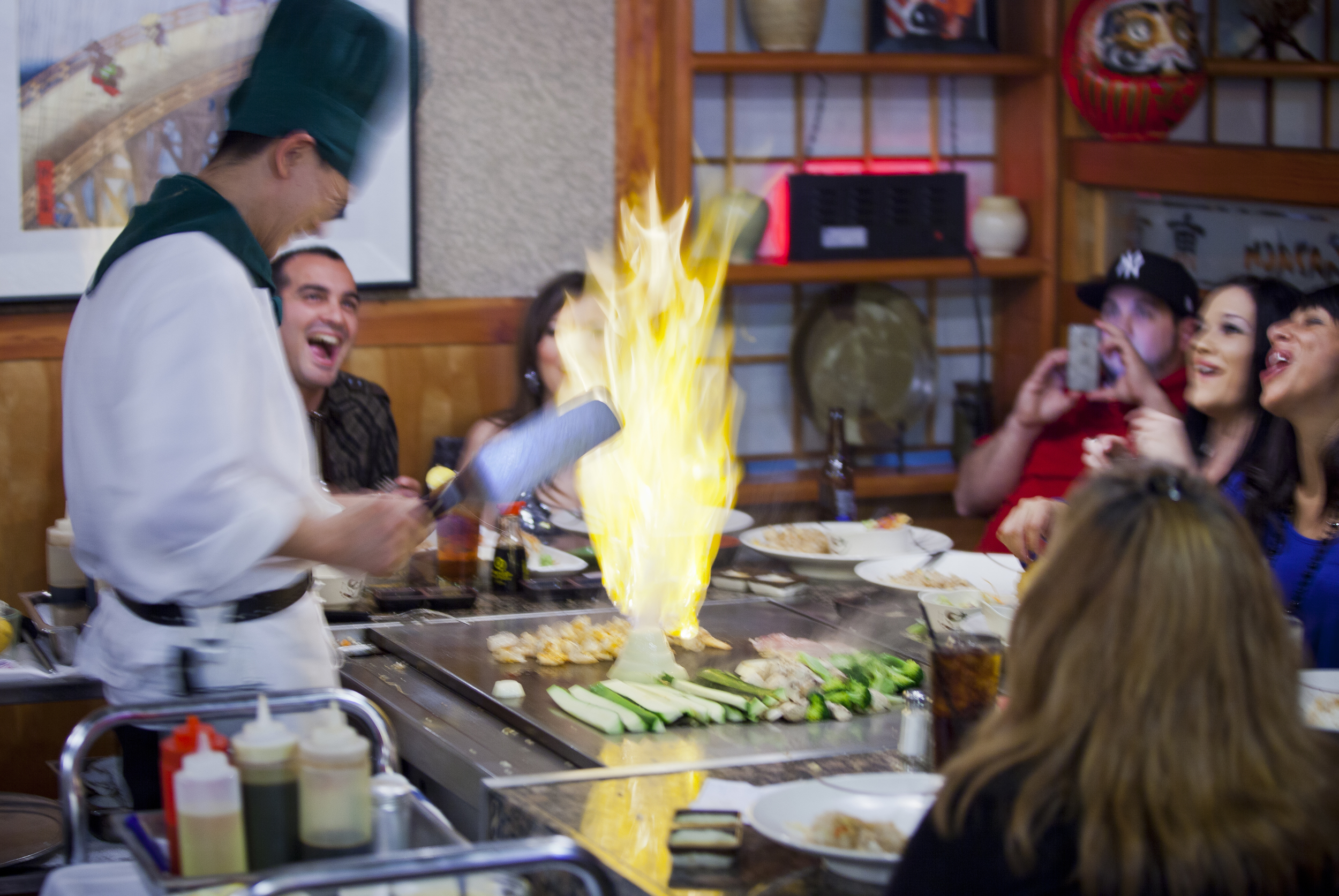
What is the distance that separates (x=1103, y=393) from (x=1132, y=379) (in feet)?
0.69

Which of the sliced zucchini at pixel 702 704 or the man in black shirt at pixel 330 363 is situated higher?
the man in black shirt at pixel 330 363

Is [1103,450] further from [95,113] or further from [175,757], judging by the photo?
[95,113]

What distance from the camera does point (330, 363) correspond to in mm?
3568

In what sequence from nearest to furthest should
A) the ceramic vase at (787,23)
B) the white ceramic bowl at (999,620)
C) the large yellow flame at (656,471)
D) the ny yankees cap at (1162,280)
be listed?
the white ceramic bowl at (999,620) < the large yellow flame at (656,471) < the ny yankees cap at (1162,280) < the ceramic vase at (787,23)

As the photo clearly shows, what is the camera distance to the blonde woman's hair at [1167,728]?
113cm

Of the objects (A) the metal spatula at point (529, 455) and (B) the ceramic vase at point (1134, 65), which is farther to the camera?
(B) the ceramic vase at point (1134, 65)

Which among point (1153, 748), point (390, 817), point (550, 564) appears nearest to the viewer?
point (1153, 748)

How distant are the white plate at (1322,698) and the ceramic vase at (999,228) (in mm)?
2747

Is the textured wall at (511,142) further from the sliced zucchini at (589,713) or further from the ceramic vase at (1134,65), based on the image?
the sliced zucchini at (589,713)

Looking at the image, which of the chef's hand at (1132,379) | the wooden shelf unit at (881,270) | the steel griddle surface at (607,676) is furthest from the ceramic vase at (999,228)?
the steel griddle surface at (607,676)

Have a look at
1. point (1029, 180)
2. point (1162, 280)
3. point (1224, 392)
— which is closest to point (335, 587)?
point (1224, 392)

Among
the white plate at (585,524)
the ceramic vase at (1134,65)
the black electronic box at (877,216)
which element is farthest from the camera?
the black electronic box at (877,216)

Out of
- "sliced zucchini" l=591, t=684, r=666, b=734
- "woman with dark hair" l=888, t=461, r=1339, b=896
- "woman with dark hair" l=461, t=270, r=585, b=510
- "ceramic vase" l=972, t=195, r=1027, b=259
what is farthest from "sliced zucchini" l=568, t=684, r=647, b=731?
"ceramic vase" l=972, t=195, r=1027, b=259

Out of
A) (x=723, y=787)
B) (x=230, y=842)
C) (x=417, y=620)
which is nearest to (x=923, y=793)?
(x=723, y=787)
